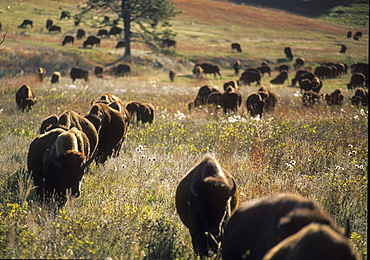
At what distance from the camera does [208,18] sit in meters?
90.9

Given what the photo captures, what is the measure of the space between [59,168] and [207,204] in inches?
100

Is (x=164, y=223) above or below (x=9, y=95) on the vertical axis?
above

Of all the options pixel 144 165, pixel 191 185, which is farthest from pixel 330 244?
pixel 144 165

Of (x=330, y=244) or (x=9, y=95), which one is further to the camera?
(x=9, y=95)

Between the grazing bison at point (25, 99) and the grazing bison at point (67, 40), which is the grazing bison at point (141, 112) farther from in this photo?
the grazing bison at point (67, 40)

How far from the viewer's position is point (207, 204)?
5230 millimetres

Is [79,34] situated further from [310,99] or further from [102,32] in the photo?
[310,99]

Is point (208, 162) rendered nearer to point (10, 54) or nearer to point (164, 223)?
point (164, 223)

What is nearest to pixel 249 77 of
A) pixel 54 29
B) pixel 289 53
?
pixel 289 53

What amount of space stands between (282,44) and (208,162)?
245 ft

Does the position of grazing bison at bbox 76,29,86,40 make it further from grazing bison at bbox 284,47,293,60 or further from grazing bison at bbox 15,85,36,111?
grazing bison at bbox 15,85,36,111

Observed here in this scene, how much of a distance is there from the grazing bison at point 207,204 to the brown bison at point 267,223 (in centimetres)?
30

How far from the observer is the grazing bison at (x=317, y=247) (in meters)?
3.60

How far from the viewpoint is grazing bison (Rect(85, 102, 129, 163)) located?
1034 cm
